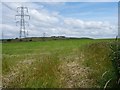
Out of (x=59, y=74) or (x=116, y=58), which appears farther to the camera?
(x=59, y=74)

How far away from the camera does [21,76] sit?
26.3ft

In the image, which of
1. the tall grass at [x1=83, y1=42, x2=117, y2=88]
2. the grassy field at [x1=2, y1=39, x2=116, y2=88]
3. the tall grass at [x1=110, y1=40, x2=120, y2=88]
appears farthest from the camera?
the grassy field at [x1=2, y1=39, x2=116, y2=88]

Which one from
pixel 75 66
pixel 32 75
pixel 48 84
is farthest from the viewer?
pixel 75 66

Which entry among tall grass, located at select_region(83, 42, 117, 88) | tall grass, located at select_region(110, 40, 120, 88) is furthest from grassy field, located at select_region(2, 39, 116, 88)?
tall grass, located at select_region(110, 40, 120, 88)

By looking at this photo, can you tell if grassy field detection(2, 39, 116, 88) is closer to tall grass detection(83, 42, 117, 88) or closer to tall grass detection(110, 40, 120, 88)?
tall grass detection(83, 42, 117, 88)

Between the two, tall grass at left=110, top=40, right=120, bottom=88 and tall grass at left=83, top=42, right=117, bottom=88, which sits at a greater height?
tall grass at left=110, top=40, right=120, bottom=88

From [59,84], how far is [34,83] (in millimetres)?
570

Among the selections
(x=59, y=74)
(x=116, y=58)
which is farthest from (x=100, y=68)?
(x=116, y=58)

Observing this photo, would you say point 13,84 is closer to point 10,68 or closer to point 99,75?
point 10,68

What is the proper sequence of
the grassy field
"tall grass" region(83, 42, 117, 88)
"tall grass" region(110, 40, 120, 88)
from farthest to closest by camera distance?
the grassy field → "tall grass" region(83, 42, 117, 88) → "tall grass" region(110, 40, 120, 88)

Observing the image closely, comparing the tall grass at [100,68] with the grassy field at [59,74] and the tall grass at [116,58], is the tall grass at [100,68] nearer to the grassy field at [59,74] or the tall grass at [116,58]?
the grassy field at [59,74]

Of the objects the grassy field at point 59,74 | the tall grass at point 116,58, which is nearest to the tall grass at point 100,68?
the grassy field at point 59,74

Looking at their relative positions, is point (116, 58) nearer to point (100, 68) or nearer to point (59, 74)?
point (100, 68)

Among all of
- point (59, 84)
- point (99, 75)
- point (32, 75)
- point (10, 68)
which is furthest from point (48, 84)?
point (10, 68)
